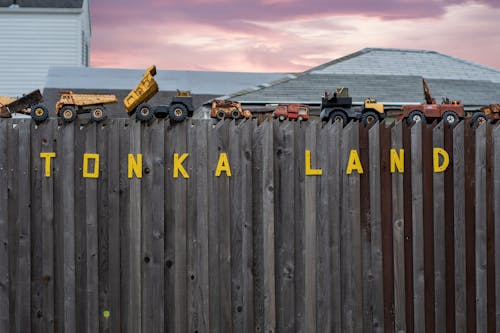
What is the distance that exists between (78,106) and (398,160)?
3.00 meters

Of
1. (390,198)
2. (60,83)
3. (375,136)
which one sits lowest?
(390,198)

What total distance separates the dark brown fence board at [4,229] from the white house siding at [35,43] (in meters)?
21.8

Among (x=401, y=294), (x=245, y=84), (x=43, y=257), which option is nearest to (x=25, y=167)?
(x=43, y=257)

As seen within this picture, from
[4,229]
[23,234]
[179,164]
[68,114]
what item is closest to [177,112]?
[179,164]

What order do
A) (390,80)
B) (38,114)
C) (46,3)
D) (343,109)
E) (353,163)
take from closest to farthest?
1. (38,114)
2. (353,163)
3. (343,109)
4. (390,80)
5. (46,3)

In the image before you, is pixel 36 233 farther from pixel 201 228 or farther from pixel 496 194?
pixel 496 194

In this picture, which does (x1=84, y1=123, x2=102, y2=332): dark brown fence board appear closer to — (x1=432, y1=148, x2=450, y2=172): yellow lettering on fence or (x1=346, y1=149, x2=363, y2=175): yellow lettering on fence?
(x1=346, y1=149, x2=363, y2=175): yellow lettering on fence

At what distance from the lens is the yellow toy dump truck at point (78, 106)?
5398mm

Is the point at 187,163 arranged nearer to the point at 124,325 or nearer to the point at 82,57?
the point at 124,325

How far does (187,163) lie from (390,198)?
1838mm

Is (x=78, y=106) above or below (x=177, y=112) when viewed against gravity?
above

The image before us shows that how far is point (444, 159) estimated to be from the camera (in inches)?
229

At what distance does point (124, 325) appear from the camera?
5.47 meters

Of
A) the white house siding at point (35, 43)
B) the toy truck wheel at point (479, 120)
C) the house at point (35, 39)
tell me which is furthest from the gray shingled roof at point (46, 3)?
the toy truck wheel at point (479, 120)
